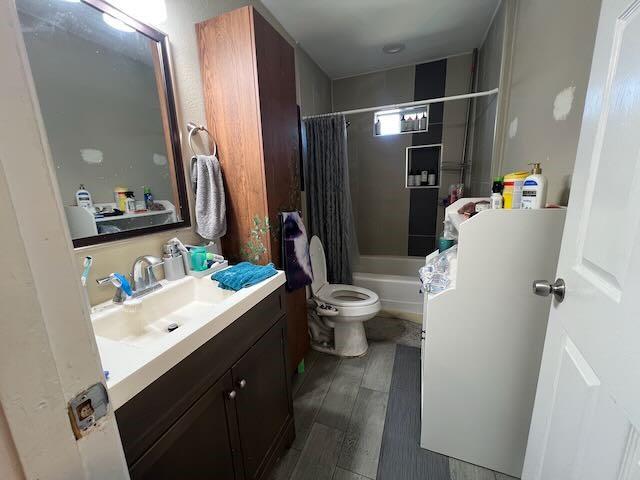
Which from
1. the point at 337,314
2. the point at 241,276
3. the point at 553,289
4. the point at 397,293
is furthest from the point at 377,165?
the point at 553,289

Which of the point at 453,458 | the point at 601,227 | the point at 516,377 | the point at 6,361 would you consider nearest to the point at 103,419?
the point at 6,361

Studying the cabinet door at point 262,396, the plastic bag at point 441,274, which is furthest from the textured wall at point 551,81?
the cabinet door at point 262,396

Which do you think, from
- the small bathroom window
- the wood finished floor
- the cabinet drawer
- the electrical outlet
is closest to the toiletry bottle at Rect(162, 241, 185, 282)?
the cabinet drawer

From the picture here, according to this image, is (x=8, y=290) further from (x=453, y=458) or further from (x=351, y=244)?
(x=351, y=244)

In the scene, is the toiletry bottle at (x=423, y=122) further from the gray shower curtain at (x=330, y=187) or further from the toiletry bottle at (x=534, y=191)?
the toiletry bottle at (x=534, y=191)

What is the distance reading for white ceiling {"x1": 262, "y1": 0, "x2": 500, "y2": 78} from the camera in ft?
5.80

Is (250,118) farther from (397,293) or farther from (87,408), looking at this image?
(397,293)

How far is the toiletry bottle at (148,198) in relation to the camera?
116 centimetres

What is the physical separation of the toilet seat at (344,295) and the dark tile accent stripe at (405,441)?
21.1 inches

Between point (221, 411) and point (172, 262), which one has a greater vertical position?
point (172, 262)

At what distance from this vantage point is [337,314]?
191 centimetres

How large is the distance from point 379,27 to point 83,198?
2205 mm

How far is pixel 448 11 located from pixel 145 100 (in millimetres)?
2043

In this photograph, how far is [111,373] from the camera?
0.60 m
